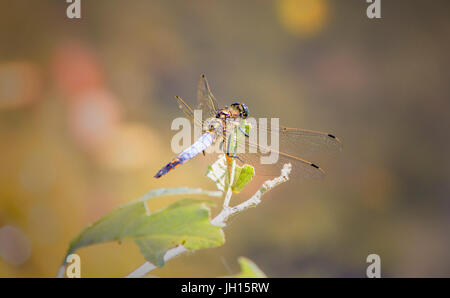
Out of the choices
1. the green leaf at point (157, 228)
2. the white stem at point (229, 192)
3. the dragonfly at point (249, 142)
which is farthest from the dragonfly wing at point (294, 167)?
the green leaf at point (157, 228)

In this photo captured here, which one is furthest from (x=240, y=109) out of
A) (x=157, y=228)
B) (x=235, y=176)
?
(x=157, y=228)

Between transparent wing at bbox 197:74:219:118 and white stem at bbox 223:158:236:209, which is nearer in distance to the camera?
white stem at bbox 223:158:236:209

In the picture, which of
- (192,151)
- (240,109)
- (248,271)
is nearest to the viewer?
(248,271)

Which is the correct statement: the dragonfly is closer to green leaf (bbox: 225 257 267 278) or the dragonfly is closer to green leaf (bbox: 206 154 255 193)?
green leaf (bbox: 206 154 255 193)

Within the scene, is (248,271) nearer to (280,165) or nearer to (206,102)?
(280,165)

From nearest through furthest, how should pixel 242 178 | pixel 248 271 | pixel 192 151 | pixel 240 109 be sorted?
pixel 248 271
pixel 242 178
pixel 192 151
pixel 240 109

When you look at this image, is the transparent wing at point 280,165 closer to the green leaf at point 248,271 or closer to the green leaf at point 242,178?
the green leaf at point 242,178

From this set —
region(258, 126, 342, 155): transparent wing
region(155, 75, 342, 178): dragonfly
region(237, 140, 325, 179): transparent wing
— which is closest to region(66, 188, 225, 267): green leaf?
region(155, 75, 342, 178): dragonfly
